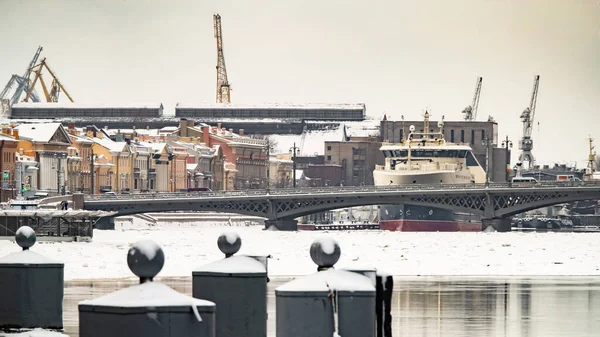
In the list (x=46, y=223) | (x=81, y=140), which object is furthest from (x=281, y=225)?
(x=46, y=223)

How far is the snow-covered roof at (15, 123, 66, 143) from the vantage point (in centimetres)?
14255

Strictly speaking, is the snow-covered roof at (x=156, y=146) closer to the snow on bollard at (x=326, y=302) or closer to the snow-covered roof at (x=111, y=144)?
the snow-covered roof at (x=111, y=144)

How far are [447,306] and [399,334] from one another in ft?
21.5

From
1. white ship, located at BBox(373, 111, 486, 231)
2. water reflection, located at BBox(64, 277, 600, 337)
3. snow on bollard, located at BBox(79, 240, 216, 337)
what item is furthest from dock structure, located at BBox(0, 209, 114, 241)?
white ship, located at BBox(373, 111, 486, 231)

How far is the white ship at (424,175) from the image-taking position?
419 ft

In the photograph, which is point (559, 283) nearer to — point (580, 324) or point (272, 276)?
point (272, 276)

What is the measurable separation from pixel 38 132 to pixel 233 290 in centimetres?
13288

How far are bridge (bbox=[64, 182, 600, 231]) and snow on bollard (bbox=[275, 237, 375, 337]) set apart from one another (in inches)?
3838

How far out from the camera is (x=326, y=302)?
12.3 m

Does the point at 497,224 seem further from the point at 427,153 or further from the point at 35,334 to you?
the point at 35,334

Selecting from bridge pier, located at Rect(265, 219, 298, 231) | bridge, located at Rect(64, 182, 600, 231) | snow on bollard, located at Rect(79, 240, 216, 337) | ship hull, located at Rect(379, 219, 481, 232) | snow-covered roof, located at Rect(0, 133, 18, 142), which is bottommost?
ship hull, located at Rect(379, 219, 481, 232)

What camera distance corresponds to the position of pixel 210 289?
565 inches

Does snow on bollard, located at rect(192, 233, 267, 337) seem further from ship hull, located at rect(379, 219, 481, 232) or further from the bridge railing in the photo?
ship hull, located at rect(379, 219, 481, 232)

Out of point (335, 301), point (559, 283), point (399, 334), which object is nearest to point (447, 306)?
point (399, 334)
